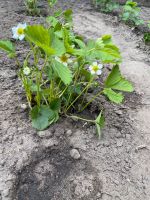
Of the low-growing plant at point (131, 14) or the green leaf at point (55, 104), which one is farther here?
the low-growing plant at point (131, 14)

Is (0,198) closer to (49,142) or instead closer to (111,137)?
(49,142)

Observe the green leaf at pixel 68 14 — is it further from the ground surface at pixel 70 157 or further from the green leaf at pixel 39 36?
the green leaf at pixel 39 36

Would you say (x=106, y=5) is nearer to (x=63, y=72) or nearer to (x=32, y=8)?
(x=32, y=8)

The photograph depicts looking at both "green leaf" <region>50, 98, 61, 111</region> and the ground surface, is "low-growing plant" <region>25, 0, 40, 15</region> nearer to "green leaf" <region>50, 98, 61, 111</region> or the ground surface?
the ground surface

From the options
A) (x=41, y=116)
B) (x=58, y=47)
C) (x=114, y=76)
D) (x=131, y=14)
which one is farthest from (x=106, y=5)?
(x=58, y=47)

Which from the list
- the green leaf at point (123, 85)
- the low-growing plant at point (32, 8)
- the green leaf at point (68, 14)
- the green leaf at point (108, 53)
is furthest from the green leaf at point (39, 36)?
the low-growing plant at point (32, 8)
